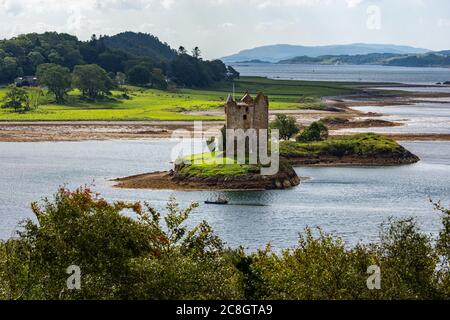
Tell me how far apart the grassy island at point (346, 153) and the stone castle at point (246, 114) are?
14.1 meters

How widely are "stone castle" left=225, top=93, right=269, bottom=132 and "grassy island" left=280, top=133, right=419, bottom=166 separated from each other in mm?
14124

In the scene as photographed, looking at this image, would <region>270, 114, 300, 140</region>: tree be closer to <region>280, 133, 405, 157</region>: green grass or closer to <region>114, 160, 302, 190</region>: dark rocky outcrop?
<region>280, 133, 405, 157</region>: green grass

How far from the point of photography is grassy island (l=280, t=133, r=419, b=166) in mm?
127812

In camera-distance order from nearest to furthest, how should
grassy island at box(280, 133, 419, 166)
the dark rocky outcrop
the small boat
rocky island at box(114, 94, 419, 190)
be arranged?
the small boat
the dark rocky outcrop
rocky island at box(114, 94, 419, 190)
grassy island at box(280, 133, 419, 166)

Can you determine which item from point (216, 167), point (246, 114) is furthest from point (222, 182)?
point (246, 114)

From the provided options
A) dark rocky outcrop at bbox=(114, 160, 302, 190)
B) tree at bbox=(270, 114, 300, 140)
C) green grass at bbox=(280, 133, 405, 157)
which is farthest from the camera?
tree at bbox=(270, 114, 300, 140)

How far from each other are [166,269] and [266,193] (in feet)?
211

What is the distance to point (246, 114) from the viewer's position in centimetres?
11269

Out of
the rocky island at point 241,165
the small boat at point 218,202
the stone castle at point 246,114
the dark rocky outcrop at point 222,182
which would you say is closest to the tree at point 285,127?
the rocky island at point 241,165

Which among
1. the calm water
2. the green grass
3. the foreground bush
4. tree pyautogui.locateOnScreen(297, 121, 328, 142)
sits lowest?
the calm water

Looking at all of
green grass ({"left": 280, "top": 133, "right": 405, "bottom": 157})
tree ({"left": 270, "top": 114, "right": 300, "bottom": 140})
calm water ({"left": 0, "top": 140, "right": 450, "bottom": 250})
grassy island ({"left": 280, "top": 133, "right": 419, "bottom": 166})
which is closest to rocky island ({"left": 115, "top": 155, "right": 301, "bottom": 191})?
calm water ({"left": 0, "top": 140, "right": 450, "bottom": 250})

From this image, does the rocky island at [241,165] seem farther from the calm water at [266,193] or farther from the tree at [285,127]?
the tree at [285,127]

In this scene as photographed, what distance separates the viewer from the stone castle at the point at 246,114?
112m

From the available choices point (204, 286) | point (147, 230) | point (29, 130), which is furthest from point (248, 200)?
point (29, 130)
